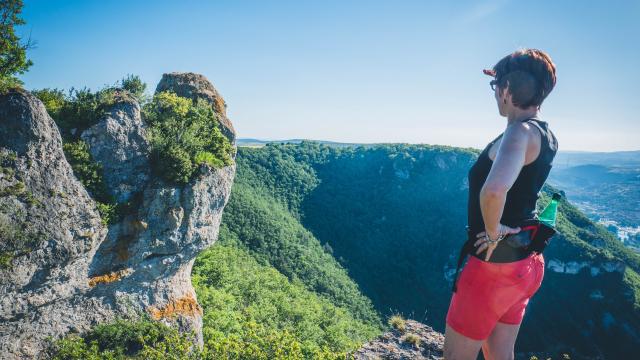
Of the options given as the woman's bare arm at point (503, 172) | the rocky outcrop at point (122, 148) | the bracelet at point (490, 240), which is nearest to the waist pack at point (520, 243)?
the bracelet at point (490, 240)

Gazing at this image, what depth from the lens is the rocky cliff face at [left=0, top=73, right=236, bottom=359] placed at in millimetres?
7371

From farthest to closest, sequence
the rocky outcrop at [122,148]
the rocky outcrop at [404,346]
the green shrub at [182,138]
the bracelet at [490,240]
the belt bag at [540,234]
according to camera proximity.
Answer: the green shrub at [182,138] → the rocky outcrop at [122,148] → the rocky outcrop at [404,346] → the belt bag at [540,234] → the bracelet at [490,240]

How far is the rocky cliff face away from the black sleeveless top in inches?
355

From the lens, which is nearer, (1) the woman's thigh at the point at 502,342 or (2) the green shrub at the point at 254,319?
(1) the woman's thigh at the point at 502,342

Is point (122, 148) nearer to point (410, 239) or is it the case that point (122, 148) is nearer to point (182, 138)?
point (182, 138)

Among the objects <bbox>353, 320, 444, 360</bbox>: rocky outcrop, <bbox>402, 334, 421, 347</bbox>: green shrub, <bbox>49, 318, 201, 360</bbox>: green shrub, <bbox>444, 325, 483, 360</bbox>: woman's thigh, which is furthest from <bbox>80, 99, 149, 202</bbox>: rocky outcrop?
<bbox>444, 325, 483, 360</bbox>: woman's thigh

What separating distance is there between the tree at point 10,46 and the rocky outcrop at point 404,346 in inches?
400

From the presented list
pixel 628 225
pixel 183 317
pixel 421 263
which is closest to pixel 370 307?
pixel 421 263

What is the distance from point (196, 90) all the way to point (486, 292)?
13443 millimetres

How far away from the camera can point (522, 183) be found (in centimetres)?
233

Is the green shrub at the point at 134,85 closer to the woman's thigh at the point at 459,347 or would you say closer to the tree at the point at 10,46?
the tree at the point at 10,46

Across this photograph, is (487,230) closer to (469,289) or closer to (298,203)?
(469,289)

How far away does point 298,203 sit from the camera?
282ft

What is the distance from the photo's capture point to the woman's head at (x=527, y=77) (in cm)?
225
